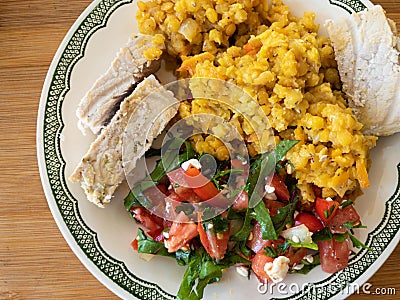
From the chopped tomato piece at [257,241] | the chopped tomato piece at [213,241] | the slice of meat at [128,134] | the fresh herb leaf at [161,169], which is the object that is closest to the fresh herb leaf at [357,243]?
the chopped tomato piece at [257,241]

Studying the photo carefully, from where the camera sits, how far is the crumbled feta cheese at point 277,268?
2695mm

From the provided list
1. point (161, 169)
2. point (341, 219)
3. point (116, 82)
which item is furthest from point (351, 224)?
point (116, 82)

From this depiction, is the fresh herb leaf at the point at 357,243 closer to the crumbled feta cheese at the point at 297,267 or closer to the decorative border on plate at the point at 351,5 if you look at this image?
the crumbled feta cheese at the point at 297,267

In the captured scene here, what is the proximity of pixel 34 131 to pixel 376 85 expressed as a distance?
2143 mm

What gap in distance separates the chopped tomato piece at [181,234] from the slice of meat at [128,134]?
0.41 metres

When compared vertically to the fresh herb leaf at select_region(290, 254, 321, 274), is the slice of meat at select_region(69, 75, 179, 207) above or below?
above

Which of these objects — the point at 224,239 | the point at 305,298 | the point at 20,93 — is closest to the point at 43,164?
the point at 20,93

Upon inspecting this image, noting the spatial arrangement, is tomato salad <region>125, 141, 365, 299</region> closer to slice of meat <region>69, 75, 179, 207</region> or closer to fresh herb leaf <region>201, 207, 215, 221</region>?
fresh herb leaf <region>201, 207, 215, 221</region>

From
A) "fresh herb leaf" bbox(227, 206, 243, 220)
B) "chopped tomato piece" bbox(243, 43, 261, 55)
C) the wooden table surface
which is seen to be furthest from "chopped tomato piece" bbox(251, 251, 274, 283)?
"chopped tomato piece" bbox(243, 43, 261, 55)

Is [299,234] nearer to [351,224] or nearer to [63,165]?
[351,224]

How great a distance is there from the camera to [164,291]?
9.36 ft

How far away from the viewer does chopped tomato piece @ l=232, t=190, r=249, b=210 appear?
2.82m

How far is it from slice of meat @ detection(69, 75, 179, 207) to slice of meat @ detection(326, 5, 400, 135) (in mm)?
981

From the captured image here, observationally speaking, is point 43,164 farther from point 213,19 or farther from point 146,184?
point 213,19
